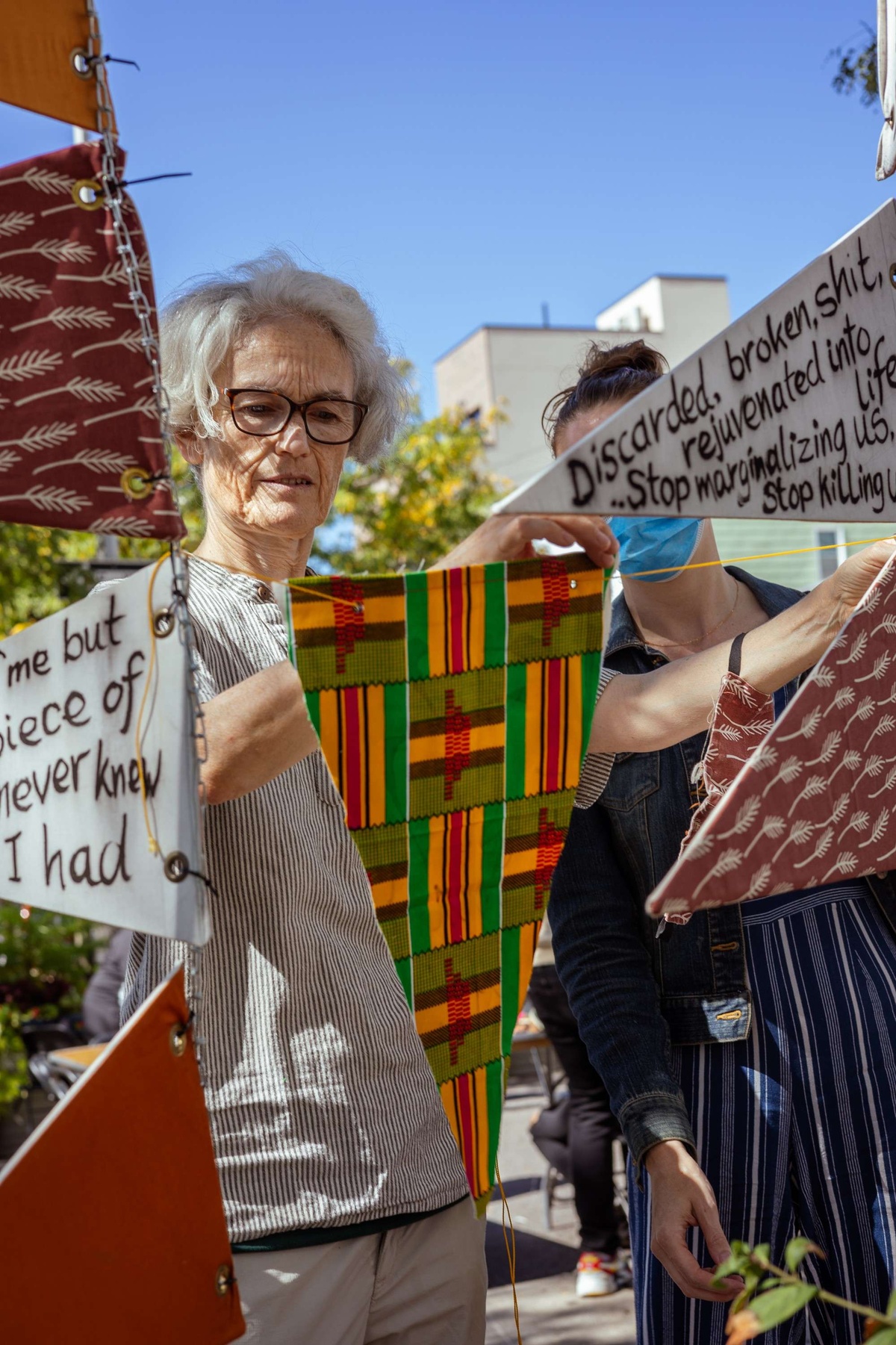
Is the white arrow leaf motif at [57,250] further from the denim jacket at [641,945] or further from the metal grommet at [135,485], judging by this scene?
the denim jacket at [641,945]

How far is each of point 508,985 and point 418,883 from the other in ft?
0.62

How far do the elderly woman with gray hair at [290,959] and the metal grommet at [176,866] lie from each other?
0.47 feet

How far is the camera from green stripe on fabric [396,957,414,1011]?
4.50 feet

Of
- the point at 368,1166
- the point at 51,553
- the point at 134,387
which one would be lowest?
the point at 368,1166

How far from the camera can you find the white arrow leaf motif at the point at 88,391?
3.97ft

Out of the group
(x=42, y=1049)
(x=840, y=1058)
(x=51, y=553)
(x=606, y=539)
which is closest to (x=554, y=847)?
(x=606, y=539)

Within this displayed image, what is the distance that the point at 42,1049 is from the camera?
6.40 metres

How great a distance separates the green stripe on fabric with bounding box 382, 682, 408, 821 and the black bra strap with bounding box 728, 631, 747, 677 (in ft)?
1.44

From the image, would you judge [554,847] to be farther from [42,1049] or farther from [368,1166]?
[42,1049]

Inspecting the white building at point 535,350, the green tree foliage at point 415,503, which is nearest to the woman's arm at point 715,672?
the green tree foliage at point 415,503

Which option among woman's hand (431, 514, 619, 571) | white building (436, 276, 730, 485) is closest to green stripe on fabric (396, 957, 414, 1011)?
woman's hand (431, 514, 619, 571)

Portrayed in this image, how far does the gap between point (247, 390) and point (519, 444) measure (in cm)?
2306

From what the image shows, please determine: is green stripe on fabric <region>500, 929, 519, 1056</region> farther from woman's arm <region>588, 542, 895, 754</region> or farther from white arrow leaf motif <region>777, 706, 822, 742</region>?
white arrow leaf motif <region>777, 706, 822, 742</region>

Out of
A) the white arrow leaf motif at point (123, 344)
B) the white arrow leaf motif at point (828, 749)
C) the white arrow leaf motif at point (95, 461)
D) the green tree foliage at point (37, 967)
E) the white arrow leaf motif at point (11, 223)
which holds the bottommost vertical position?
the green tree foliage at point (37, 967)
